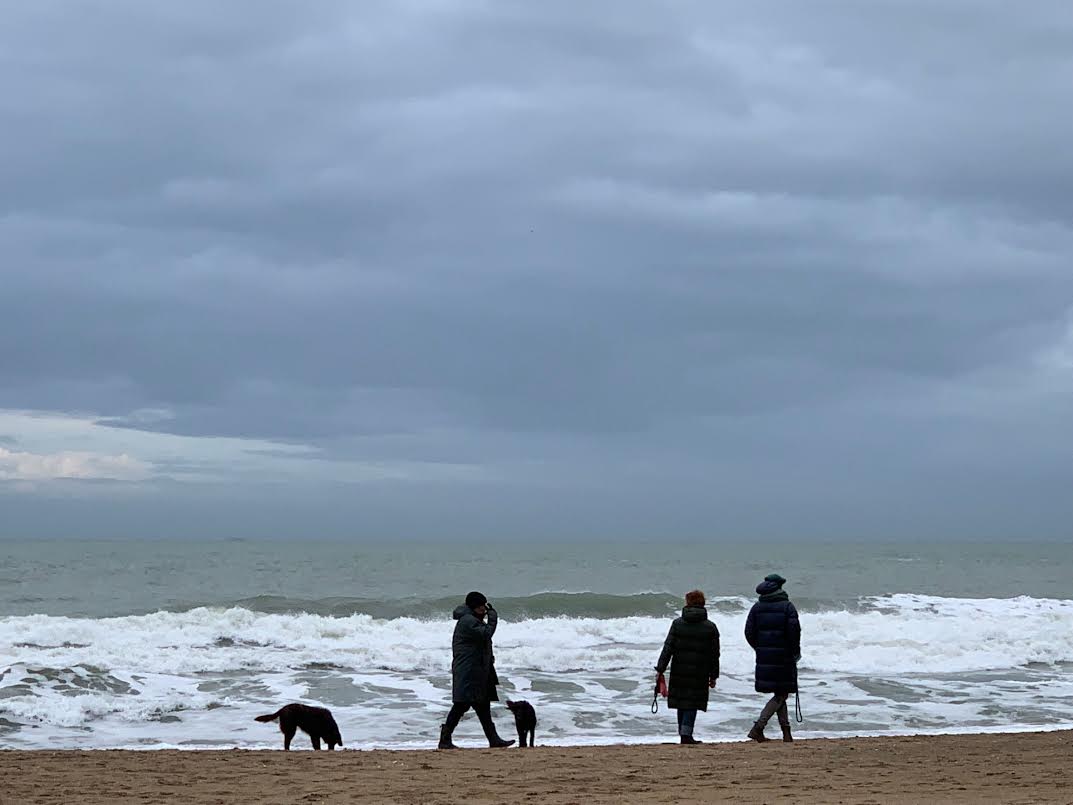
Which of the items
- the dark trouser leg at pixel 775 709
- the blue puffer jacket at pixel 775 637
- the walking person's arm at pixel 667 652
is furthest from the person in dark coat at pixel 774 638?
the walking person's arm at pixel 667 652

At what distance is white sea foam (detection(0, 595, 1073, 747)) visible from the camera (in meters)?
14.2

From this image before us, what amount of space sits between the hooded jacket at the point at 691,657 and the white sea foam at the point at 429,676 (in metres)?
2.20

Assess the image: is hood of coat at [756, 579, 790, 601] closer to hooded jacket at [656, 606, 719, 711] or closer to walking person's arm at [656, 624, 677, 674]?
hooded jacket at [656, 606, 719, 711]

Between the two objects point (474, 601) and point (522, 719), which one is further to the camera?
point (522, 719)

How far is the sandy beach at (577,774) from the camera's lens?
7.88m

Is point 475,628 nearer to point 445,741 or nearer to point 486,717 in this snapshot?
point 486,717

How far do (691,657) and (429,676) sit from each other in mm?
7953

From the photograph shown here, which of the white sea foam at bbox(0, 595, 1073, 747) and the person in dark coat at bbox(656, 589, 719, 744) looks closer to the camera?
the person in dark coat at bbox(656, 589, 719, 744)

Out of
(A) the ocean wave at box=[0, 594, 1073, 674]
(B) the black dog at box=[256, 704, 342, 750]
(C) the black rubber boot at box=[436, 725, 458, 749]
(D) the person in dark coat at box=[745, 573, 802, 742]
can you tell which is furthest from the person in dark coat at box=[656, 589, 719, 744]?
(A) the ocean wave at box=[0, 594, 1073, 674]

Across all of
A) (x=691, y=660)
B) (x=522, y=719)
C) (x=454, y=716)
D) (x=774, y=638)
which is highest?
(x=774, y=638)

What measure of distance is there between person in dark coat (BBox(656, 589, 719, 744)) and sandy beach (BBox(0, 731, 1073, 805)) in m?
0.44

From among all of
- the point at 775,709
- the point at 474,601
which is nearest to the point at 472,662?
the point at 474,601

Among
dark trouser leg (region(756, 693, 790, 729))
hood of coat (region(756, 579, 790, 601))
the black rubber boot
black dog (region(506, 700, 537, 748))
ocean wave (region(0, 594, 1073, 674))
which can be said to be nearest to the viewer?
the black rubber boot

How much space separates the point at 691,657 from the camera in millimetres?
11281
